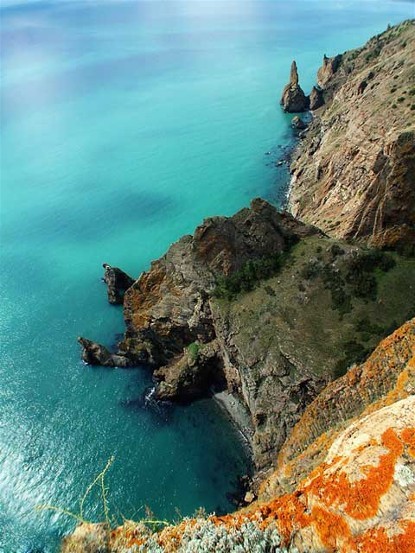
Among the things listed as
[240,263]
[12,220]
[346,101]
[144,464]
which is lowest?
[144,464]

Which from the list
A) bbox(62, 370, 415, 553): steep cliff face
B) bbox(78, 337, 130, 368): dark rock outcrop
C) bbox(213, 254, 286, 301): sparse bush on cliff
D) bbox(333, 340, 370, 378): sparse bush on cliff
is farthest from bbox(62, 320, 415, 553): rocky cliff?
bbox(78, 337, 130, 368): dark rock outcrop

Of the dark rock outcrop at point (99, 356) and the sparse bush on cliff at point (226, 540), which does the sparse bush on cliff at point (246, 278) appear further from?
the sparse bush on cliff at point (226, 540)

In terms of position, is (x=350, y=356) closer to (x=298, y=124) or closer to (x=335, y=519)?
(x=335, y=519)

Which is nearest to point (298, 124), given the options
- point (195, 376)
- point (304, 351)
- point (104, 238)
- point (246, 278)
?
point (104, 238)

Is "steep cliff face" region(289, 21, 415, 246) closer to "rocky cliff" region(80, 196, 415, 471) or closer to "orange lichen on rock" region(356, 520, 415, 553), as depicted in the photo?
"rocky cliff" region(80, 196, 415, 471)

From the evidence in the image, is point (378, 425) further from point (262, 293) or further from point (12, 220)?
point (12, 220)

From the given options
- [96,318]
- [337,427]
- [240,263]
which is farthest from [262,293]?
[96,318]
